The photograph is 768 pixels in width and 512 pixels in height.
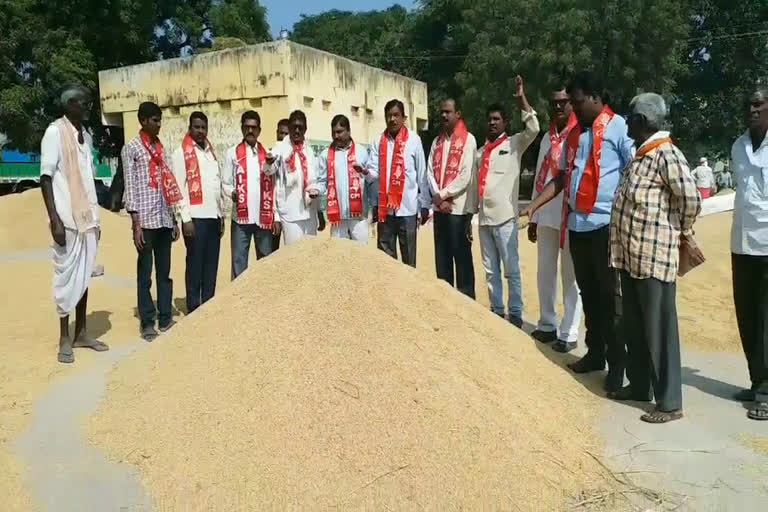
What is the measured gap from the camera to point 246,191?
214 inches

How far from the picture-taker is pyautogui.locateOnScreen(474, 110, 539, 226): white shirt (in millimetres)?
4883

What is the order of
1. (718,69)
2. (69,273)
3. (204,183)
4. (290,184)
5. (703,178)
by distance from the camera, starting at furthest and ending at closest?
(718,69) < (703,178) < (290,184) < (204,183) < (69,273)

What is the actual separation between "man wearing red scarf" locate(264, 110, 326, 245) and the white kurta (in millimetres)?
1363

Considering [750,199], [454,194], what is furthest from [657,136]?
[454,194]

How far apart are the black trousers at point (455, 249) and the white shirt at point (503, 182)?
0.83ft

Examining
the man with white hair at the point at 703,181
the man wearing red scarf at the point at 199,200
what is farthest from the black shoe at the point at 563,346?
the man with white hair at the point at 703,181

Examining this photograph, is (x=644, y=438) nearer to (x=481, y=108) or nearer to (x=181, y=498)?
(x=181, y=498)

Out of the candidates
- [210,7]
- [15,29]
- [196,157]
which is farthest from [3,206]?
[210,7]

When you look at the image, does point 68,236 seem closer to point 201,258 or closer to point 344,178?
point 201,258

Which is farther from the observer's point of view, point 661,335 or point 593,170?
point 593,170

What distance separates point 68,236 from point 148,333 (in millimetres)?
987

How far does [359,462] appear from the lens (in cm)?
273

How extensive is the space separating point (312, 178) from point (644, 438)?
3.27 m

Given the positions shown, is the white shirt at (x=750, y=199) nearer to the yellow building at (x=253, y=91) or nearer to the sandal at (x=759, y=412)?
the sandal at (x=759, y=412)
